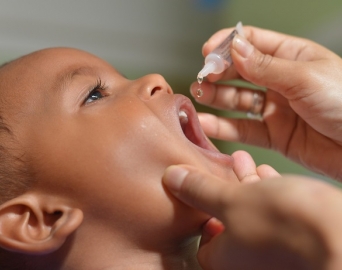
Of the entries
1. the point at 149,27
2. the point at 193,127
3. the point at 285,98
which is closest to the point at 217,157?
the point at 193,127

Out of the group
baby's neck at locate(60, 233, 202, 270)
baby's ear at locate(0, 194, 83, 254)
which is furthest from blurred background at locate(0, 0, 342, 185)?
baby's ear at locate(0, 194, 83, 254)

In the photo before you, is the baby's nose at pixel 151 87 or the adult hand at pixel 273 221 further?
the baby's nose at pixel 151 87

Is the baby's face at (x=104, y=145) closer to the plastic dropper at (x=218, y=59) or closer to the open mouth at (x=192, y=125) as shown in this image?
the open mouth at (x=192, y=125)

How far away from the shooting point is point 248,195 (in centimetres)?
62

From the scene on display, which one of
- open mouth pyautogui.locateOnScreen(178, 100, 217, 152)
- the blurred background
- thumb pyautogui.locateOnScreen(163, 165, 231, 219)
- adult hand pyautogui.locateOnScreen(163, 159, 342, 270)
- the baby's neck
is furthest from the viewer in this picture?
the blurred background

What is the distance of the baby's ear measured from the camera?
2.38ft

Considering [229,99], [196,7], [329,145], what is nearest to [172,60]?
[196,7]

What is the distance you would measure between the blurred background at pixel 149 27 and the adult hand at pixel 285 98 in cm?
70

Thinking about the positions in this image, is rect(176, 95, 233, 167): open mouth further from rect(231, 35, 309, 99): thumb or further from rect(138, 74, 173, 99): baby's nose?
rect(231, 35, 309, 99): thumb

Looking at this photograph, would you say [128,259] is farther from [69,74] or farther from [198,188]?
[69,74]

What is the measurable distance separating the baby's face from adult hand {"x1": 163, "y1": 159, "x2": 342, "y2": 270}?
0.25 feet

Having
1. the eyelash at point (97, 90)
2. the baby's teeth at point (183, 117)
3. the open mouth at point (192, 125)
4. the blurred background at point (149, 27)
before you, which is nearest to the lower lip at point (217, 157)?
the open mouth at point (192, 125)

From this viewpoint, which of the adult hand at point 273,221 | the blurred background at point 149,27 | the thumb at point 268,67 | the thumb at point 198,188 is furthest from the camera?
the blurred background at point 149,27

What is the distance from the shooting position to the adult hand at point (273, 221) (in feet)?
1.78
